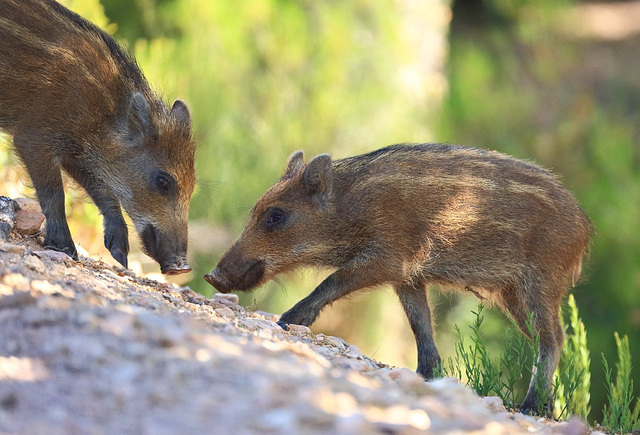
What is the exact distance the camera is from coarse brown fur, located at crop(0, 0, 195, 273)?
3.99m

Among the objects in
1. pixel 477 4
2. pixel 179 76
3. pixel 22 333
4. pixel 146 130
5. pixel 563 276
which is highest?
pixel 477 4

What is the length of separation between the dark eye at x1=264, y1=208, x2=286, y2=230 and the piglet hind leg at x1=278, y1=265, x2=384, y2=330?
389 mm

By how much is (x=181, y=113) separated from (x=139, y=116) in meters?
0.29

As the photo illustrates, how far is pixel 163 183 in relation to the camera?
4.35 metres

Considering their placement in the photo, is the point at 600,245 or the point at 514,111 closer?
the point at 600,245

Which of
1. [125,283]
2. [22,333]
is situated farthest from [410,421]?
[125,283]

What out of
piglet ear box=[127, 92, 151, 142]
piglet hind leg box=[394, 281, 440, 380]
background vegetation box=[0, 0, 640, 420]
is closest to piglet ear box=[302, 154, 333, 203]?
piglet hind leg box=[394, 281, 440, 380]

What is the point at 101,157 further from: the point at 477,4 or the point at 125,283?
the point at 477,4

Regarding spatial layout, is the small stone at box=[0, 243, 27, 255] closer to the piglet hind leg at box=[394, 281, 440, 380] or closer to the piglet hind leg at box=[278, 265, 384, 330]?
the piglet hind leg at box=[278, 265, 384, 330]

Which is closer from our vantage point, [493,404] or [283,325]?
[493,404]

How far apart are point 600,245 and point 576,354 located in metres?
4.70

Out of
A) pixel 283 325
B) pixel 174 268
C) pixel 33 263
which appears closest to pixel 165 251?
pixel 174 268

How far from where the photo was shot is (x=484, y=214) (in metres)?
4.06

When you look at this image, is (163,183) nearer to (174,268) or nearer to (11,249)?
(174,268)
